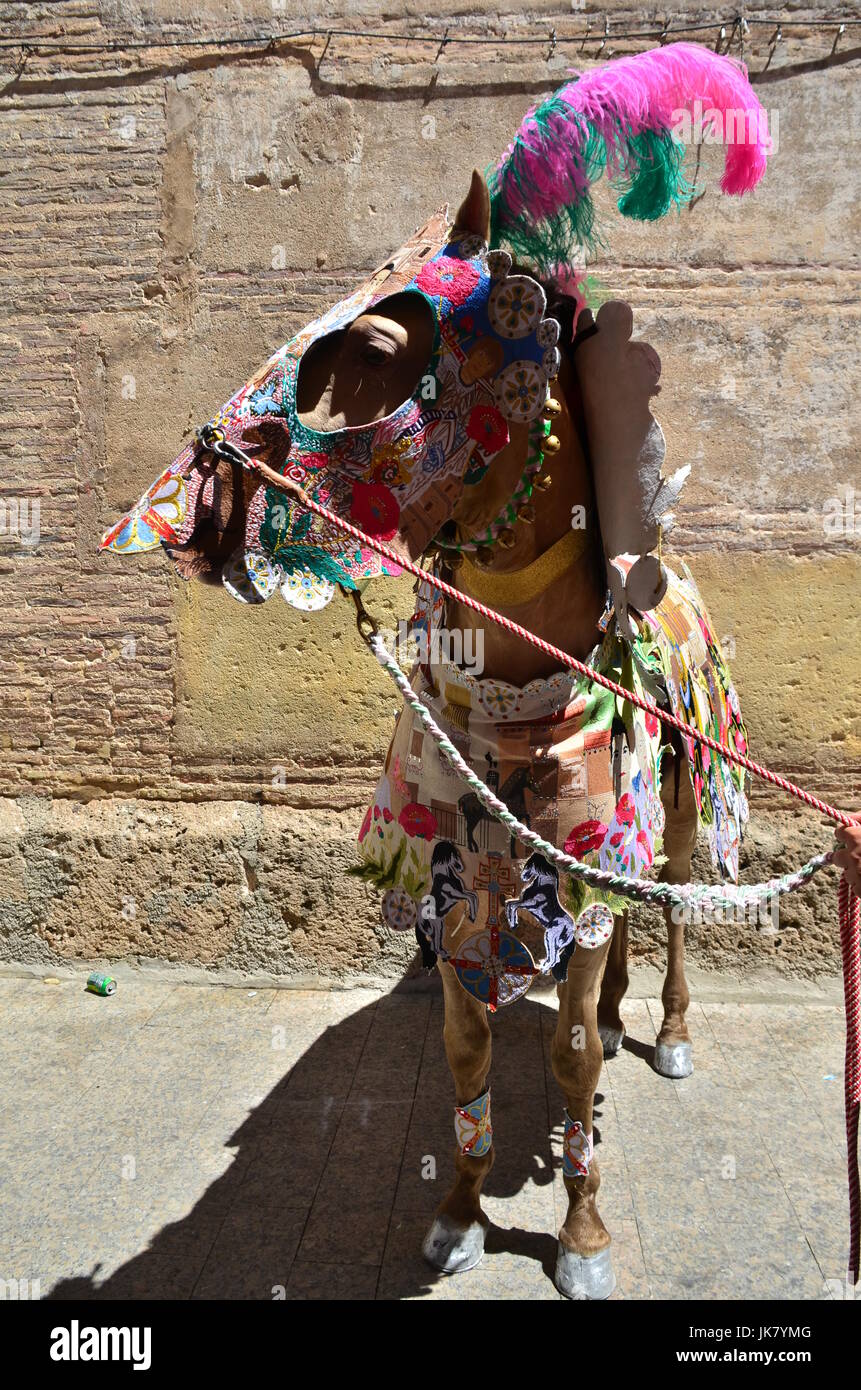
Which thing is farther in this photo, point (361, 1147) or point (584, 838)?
point (361, 1147)

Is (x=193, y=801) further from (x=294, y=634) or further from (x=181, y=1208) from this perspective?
(x=181, y=1208)

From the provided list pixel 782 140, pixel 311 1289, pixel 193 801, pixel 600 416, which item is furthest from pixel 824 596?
pixel 311 1289

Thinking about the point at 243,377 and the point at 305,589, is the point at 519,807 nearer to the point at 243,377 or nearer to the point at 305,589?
the point at 305,589

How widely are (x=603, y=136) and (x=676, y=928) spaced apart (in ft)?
9.12

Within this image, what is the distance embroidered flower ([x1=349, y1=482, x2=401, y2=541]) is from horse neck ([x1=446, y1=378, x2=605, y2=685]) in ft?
0.62

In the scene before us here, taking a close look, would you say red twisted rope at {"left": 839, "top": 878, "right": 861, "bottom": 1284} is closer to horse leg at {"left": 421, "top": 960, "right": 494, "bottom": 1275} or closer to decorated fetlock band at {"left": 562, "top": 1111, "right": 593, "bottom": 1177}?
decorated fetlock band at {"left": 562, "top": 1111, "right": 593, "bottom": 1177}

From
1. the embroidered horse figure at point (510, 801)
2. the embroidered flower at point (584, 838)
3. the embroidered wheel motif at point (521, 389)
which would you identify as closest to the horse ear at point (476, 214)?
the embroidered wheel motif at point (521, 389)

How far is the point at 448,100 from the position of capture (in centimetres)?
391

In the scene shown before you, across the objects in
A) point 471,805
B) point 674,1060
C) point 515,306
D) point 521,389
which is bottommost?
point 674,1060

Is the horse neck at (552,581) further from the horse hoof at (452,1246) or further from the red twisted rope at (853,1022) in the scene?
the horse hoof at (452,1246)

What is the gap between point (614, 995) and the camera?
12.1 feet

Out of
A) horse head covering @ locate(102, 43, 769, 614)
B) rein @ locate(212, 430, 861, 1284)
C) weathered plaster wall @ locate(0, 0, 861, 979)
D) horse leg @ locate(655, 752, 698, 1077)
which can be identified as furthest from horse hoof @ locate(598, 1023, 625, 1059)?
horse head covering @ locate(102, 43, 769, 614)

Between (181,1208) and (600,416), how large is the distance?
7.97 ft

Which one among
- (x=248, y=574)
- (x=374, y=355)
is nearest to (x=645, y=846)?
(x=248, y=574)
